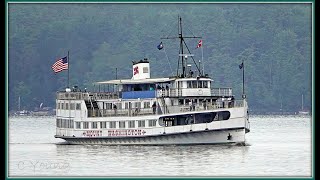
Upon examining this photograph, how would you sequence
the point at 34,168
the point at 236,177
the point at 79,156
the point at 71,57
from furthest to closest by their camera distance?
the point at 71,57, the point at 79,156, the point at 34,168, the point at 236,177

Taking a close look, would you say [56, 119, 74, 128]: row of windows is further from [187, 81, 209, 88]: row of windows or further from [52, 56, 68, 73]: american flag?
[187, 81, 209, 88]: row of windows

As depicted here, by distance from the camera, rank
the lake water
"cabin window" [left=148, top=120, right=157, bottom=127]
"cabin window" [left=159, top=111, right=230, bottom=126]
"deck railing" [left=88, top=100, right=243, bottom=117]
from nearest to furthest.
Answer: the lake water < "cabin window" [left=159, top=111, right=230, bottom=126] < "deck railing" [left=88, top=100, right=243, bottom=117] < "cabin window" [left=148, top=120, right=157, bottom=127]

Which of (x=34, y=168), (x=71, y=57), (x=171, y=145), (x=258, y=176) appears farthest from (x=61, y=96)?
(x=71, y=57)

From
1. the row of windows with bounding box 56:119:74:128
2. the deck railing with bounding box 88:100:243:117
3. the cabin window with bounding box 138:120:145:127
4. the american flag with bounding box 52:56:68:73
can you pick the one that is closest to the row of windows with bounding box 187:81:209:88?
the deck railing with bounding box 88:100:243:117

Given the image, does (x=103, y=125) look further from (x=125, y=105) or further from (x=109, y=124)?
(x=125, y=105)

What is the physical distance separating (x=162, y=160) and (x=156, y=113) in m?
10.2

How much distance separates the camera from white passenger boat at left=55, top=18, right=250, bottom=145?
81.6 meters

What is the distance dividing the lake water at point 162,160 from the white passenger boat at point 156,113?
2.81 ft

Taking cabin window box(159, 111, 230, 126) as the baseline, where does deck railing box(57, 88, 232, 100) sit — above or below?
above

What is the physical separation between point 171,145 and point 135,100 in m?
4.66

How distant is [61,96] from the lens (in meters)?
88.3

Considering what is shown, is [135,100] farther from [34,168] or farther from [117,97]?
[34,168]

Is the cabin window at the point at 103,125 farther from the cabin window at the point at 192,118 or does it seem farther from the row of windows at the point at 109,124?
the cabin window at the point at 192,118

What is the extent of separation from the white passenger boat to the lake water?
86 centimetres
